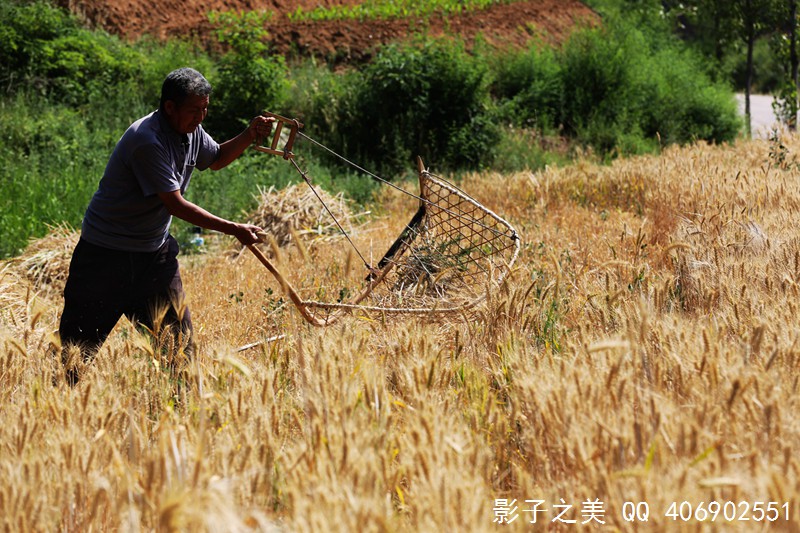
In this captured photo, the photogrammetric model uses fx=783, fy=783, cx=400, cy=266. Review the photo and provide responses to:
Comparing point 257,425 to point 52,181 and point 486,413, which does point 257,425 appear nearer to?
point 486,413

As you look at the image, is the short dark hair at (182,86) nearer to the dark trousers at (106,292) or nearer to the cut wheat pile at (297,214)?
the dark trousers at (106,292)

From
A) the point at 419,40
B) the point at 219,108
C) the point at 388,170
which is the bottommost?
the point at 388,170

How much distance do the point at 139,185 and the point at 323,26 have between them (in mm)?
14055

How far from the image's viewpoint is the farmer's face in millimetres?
3821

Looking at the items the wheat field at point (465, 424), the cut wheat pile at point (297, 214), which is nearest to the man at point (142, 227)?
the wheat field at point (465, 424)

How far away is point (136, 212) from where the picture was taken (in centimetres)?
397

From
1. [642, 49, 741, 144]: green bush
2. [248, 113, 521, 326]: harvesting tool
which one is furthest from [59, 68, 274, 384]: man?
[642, 49, 741, 144]: green bush

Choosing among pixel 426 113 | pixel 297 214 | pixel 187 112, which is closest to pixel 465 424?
pixel 187 112

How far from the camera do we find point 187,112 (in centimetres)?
385

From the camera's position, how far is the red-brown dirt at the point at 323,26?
653 inches

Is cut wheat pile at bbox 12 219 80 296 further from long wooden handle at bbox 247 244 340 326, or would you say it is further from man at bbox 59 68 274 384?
long wooden handle at bbox 247 244 340 326

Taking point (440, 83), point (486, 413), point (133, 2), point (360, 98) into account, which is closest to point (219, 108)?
point (360, 98)

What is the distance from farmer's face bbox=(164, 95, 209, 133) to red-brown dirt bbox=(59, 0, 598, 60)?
12697 millimetres

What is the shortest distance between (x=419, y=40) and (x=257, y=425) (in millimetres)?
13004
